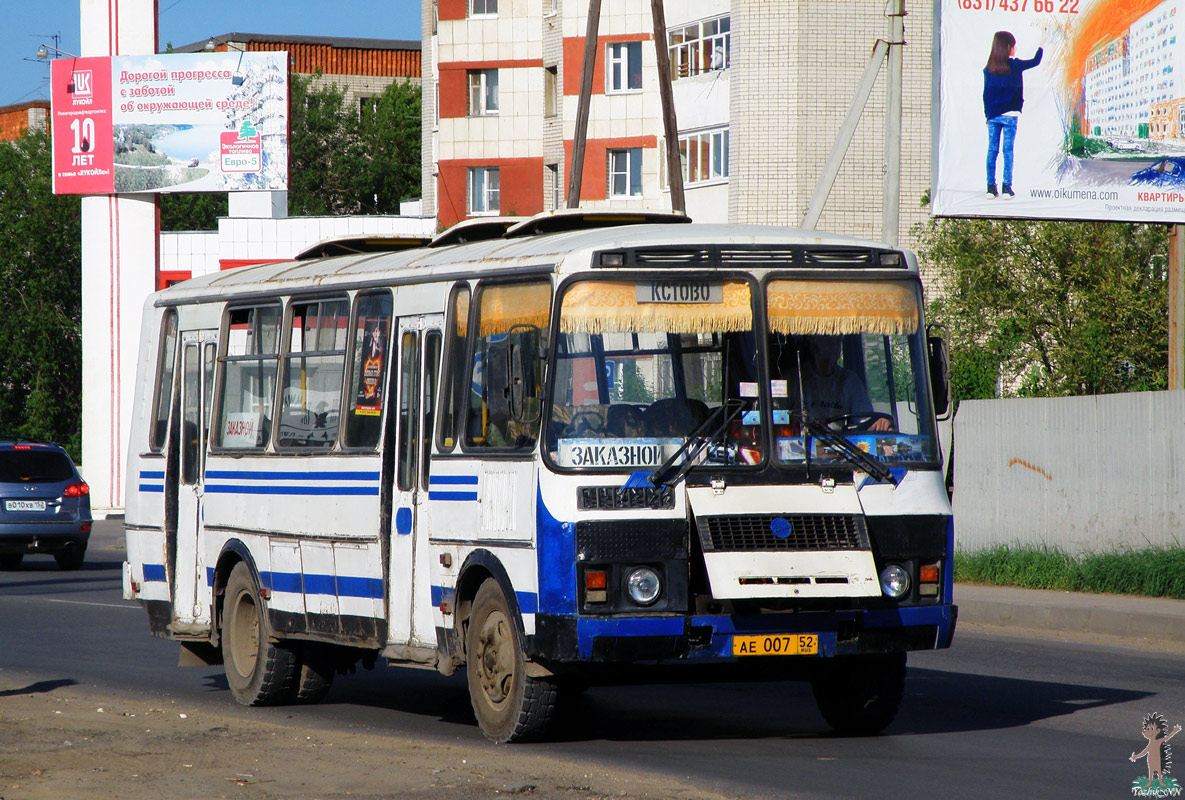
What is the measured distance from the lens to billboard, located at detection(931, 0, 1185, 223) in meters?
23.7

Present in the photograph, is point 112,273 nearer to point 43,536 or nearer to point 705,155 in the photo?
point 705,155

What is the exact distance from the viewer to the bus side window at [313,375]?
11.4 m

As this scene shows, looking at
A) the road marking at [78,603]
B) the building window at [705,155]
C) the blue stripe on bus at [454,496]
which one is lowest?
the road marking at [78,603]

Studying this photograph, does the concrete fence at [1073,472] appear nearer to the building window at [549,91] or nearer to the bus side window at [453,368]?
the bus side window at [453,368]

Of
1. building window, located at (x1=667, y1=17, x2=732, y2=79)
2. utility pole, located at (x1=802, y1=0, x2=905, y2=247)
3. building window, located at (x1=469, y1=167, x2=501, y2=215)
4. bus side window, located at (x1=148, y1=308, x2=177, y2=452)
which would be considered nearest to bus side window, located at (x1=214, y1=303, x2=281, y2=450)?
bus side window, located at (x1=148, y1=308, x2=177, y2=452)

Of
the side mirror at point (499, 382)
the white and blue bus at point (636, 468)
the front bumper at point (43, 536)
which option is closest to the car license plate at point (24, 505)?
the front bumper at point (43, 536)

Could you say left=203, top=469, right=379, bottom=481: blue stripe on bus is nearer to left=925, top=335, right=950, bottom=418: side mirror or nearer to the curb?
left=925, top=335, right=950, bottom=418: side mirror

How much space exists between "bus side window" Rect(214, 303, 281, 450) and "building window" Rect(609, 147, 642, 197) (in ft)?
133

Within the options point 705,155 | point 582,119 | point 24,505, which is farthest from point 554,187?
point 24,505

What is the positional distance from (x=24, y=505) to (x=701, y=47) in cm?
2448

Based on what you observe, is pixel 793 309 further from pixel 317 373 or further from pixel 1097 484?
pixel 1097 484

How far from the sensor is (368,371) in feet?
36.5

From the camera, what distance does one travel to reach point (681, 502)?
9023 millimetres

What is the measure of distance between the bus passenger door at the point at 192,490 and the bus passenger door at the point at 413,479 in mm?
2603
